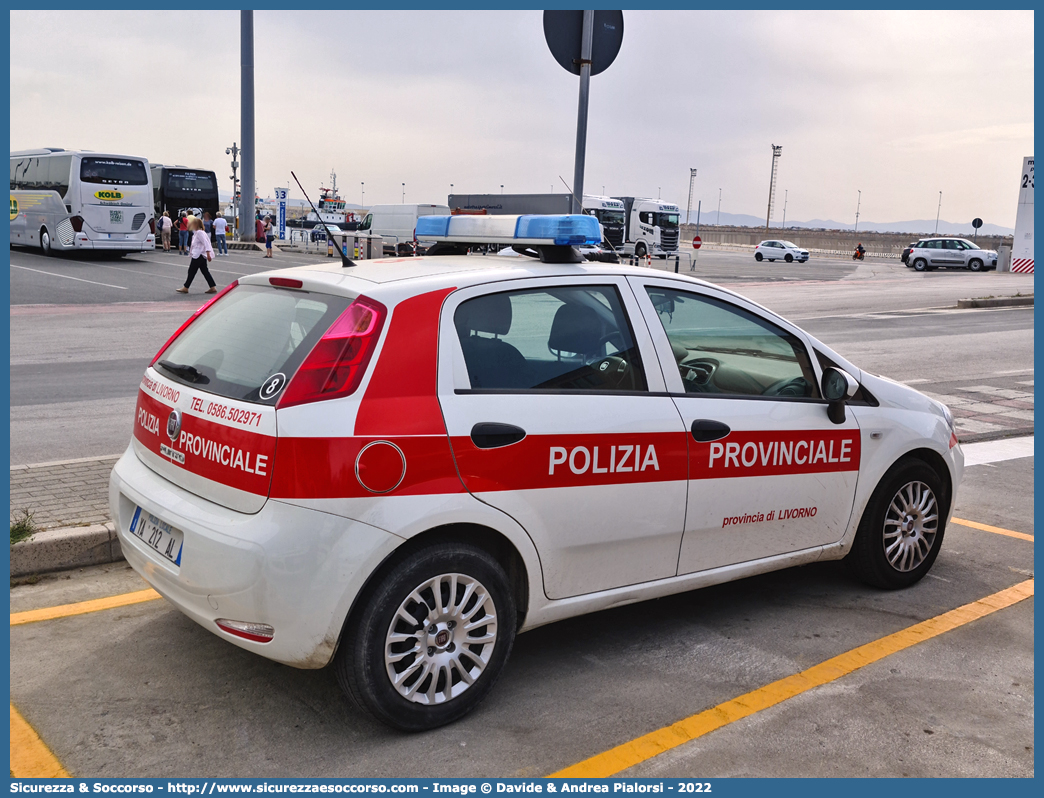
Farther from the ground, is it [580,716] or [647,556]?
[647,556]

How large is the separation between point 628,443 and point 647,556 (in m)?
0.50

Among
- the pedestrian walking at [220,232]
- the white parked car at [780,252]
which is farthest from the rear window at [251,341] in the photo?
the white parked car at [780,252]

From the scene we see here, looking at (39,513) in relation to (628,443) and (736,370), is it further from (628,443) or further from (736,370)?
→ (736,370)

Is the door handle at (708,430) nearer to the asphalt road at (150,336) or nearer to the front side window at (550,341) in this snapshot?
the front side window at (550,341)

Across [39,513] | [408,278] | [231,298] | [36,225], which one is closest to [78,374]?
[39,513]

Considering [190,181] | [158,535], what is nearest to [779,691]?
[158,535]

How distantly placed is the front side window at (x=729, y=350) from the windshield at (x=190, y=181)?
39235 millimetres

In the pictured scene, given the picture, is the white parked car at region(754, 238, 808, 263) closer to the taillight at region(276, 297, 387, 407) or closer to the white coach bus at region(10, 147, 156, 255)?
the white coach bus at region(10, 147, 156, 255)

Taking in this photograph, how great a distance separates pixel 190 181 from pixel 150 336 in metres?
28.5

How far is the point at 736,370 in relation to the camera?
14.1ft

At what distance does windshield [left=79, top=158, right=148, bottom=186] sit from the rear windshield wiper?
89.5 feet

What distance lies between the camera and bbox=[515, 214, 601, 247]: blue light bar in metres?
3.88

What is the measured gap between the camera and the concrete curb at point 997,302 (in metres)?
25.5
